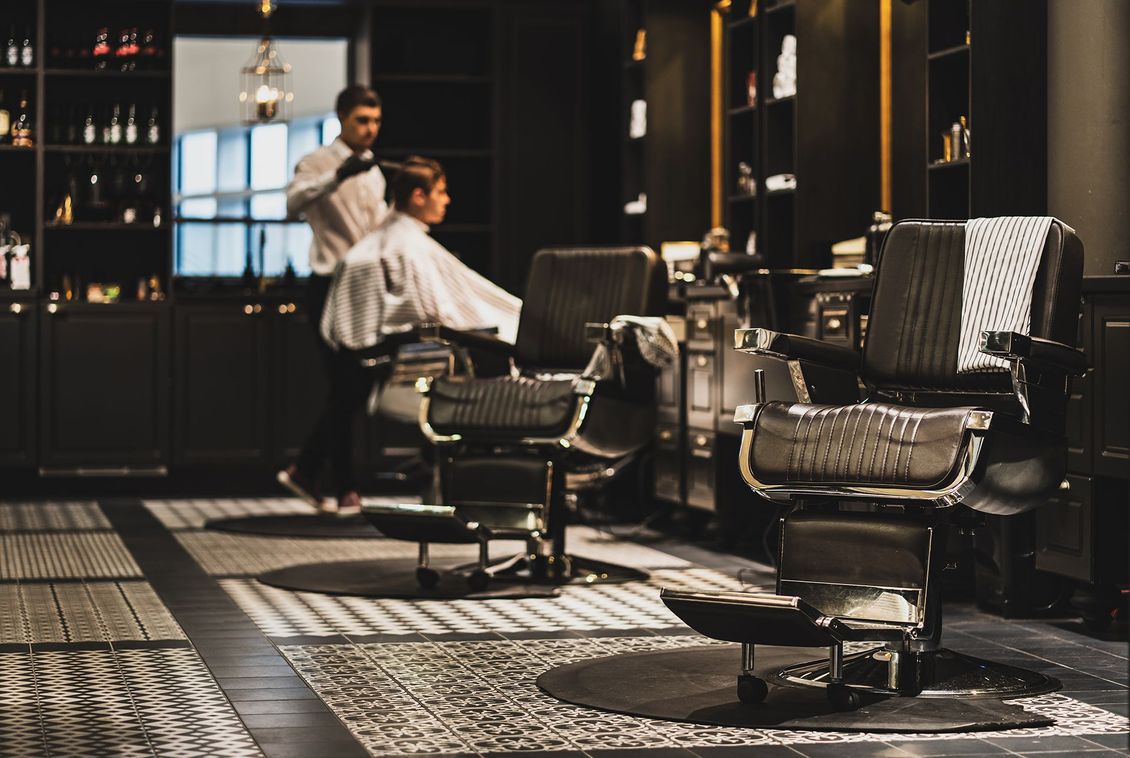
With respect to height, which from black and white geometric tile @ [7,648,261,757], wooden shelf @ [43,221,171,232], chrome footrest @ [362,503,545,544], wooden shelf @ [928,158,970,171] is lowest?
black and white geometric tile @ [7,648,261,757]

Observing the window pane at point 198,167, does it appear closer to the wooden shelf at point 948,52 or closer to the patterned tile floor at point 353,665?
the patterned tile floor at point 353,665

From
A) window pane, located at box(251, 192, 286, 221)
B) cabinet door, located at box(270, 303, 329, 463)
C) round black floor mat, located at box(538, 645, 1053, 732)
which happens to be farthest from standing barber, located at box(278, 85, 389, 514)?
round black floor mat, located at box(538, 645, 1053, 732)

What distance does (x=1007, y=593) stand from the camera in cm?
422

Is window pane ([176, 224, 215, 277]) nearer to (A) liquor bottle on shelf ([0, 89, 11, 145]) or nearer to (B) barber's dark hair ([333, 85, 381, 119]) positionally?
(A) liquor bottle on shelf ([0, 89, 11, 145])

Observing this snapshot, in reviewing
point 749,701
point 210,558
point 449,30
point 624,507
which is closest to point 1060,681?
point 749,701

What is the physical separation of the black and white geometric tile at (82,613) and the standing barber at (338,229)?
6.27ft

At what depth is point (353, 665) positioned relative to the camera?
345cm

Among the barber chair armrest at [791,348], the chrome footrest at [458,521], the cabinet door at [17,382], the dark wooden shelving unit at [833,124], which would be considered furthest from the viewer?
the cabinet door at [17,382]

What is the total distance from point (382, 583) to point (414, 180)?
1.83 metres

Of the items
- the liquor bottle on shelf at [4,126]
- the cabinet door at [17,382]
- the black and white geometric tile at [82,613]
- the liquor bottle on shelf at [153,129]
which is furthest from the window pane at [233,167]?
the black and white geometric tile at [82,613]

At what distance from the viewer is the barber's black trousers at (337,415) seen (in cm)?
654

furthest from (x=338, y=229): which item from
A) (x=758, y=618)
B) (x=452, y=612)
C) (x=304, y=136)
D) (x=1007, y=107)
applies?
(x=758, y=618)

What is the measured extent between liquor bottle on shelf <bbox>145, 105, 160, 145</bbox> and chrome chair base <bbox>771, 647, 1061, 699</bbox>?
5186 mm

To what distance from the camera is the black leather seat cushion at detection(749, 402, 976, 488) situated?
3000 mm
